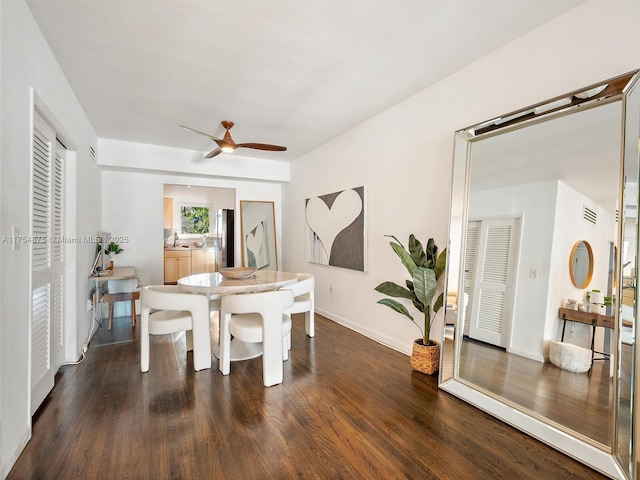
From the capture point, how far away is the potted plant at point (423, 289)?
2578mm

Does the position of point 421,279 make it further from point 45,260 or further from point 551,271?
point 45,260

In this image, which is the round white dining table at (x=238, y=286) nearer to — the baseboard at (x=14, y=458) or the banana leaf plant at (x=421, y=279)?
the banana leaf plant at (x=421, y=279)

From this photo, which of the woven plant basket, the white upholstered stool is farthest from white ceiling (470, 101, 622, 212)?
the woven plant basket

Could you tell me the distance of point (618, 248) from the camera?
64.3 inches

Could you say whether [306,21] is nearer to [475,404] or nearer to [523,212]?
[523,212]

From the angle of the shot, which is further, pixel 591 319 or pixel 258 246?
pixel 258 246

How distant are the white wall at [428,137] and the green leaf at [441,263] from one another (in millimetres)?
155

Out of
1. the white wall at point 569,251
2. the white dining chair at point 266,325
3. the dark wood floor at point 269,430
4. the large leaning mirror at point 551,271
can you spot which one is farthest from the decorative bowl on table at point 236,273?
the white wall at point 569,251

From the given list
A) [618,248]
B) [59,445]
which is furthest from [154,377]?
[618,248]

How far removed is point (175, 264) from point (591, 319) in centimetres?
724

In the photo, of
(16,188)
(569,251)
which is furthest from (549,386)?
(16,188)

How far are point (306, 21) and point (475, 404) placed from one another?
9.50 ft

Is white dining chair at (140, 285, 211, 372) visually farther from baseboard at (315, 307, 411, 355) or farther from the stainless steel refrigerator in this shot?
the stainless steel refrigerator

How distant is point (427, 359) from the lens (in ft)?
8.86
